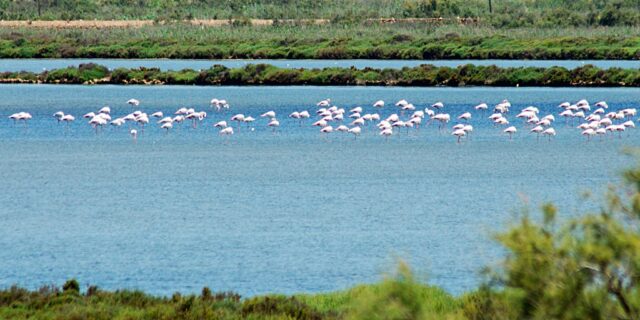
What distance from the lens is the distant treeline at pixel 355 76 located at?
6341cm

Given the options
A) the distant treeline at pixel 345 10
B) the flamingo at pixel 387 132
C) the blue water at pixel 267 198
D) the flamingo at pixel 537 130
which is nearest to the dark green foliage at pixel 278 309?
the blue water at pixel 267 198

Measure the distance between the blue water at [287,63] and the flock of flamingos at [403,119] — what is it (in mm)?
23870

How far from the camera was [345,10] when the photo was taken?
399 ft

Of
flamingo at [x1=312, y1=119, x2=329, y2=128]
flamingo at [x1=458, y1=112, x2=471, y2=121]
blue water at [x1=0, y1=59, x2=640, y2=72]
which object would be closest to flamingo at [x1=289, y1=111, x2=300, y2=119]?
flamingo at [x1=312, y1=119, x2=329, y2=128]

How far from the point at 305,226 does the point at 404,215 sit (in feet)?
7.74

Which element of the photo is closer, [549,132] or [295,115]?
[549,132]

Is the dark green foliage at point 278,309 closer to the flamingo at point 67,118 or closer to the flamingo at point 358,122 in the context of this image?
the flamingo at point 358,122

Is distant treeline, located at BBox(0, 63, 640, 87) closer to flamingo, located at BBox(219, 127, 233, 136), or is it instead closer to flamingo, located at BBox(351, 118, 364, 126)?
flamingo, located at BBox(351, 118, 364, 126)

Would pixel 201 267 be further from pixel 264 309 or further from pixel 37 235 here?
pixel 264 309

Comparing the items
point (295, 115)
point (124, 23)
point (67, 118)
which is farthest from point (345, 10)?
point (67, 118)

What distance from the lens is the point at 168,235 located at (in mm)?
24438

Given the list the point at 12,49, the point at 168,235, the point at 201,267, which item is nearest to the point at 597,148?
the point at 168,235

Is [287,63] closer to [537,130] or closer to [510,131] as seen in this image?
[510,131]

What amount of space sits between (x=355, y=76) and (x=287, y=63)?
14.5m
